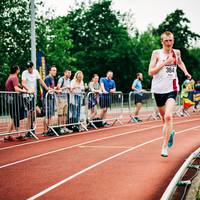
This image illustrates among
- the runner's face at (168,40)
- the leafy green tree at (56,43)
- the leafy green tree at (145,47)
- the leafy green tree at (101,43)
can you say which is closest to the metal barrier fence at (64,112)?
the runner's face at (168,40)

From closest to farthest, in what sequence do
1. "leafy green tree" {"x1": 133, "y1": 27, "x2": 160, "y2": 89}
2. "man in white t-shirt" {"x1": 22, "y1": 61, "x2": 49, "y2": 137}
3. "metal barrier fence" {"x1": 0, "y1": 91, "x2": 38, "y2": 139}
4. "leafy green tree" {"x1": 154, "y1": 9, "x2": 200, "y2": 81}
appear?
"metal barrier fence" {"x1": 0, "y1": 91, "x2": 38, "y2": 139}
"man in white t-shirt" {"x1": 22, "y1": 61, "x2": 49, "y2": 137}
"leafy green tree" {"x1": 133, "y1": 27, "x2": 160, "y2": 89}
"leafy green tree" {"x1": 154, "y1": 9, "x2": 200, "y2": 81}

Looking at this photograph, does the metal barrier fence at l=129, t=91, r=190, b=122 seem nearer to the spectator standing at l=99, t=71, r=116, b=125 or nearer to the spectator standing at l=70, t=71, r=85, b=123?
the spectator standing at l=99, t=71, r=116, b=125

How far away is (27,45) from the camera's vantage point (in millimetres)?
39500

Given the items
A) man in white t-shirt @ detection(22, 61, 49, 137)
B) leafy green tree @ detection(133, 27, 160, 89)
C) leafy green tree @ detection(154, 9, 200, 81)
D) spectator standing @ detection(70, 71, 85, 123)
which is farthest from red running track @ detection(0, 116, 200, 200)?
leafy green tree @ detection(154, 9, 200, 81)

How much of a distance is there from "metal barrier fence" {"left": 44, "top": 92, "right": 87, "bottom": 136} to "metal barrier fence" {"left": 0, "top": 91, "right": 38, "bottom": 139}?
2.11ft

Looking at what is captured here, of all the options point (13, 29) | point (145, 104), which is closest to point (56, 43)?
point (13, 29)

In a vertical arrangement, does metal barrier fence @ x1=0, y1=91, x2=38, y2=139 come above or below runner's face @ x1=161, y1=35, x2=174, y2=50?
below

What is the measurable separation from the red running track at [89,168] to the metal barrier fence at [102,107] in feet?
12.8

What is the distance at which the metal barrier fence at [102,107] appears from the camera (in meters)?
14.9

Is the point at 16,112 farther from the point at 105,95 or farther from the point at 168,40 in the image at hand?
the point at 168,40

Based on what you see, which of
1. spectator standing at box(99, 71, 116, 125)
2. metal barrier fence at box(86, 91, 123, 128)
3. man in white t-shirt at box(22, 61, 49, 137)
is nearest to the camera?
man in white t-shirt at box(22, 61, 49, 137)

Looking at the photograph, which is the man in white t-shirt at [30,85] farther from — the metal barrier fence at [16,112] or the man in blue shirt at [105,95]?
the man in blue shirt at [105,95]

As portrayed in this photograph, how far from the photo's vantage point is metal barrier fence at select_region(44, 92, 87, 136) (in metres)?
12.6

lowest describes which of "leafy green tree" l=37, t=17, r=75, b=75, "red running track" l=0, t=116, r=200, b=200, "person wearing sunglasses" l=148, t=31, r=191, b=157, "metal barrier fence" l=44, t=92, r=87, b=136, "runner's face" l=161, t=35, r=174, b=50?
"red running track" l=0, t=116, r=200, b=200
